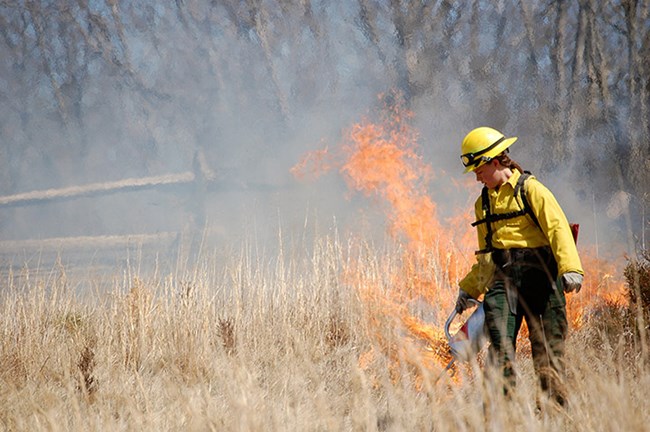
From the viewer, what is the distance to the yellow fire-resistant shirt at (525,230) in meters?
3.46

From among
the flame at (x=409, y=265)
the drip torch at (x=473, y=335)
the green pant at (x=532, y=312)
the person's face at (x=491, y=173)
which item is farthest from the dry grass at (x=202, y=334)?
the person's face at (x=491, y=173)

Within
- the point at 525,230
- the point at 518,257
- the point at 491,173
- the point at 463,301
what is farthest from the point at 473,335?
the point at 491,173

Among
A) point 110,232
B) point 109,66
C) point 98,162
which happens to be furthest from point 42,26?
point 110,232

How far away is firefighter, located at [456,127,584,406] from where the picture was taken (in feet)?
11.5

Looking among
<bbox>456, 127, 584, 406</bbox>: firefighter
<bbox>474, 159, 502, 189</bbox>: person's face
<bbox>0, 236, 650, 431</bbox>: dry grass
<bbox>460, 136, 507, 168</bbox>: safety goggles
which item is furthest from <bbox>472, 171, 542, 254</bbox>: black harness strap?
<bbox>0, 236, 650, 431</bbox>: dry grass

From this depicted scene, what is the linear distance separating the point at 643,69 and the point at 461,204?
4538 millimetres

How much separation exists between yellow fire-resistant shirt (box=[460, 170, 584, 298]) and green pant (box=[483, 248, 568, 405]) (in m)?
0.12

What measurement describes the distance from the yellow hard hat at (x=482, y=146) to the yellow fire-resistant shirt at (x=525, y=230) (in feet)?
0.59

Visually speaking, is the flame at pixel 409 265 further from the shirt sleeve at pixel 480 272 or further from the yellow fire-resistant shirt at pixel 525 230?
the yellow fire-resistant shirt at pixel 525 230

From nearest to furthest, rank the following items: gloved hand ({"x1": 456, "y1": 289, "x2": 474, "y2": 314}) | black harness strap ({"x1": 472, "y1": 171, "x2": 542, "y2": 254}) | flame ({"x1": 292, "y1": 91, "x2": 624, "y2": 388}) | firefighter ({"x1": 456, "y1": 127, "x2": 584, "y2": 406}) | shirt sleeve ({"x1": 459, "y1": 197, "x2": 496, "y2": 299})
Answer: firefighter ({"x1": 456, "y1": 127, "x2": 584, "y2": 406})
black harness strap ({"x1": 472, "y1": 171, "x2": 542, "y2": 254})
shirt sleeve ({"x1": 459, "y1": 197, "x2": 496, "y2": 299})
gloved hand ({"x1": 456, "y1": 289, "x2": 474, "y2": 314})
flame ({"x1": 292, "y1": 91, "x2": 624, "y2": 388})

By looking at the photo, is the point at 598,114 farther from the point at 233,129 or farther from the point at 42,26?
the point at 42,26

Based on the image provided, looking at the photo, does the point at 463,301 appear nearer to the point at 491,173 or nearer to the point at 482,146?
the point at 491,173

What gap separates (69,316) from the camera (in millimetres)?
6238

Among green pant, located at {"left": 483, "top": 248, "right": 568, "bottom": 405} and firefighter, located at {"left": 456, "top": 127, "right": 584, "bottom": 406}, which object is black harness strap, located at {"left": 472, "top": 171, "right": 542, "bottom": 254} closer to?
firefighter, located at {"left": 456, "top": 127, "right": 584, "bottom": 406}
